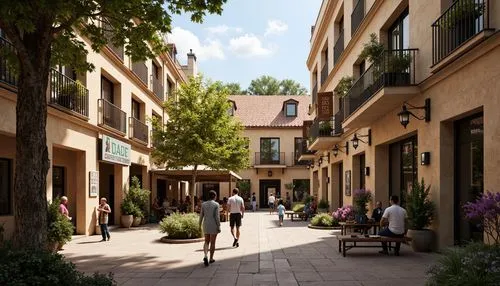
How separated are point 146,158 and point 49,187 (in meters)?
12.3

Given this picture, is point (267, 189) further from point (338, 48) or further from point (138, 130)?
point (338, 48)

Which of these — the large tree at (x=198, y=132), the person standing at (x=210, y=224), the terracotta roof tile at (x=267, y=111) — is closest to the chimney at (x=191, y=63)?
the terracotta roof tile at (x=267, y=111)

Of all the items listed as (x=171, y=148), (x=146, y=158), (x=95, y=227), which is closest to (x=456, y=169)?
(x=95, y=227)

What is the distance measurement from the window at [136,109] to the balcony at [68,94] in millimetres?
7823

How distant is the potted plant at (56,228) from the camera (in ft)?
41.2

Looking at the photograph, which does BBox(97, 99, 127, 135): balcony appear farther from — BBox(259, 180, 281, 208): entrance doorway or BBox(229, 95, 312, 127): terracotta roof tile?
BBox(259, 180, 281, 208): entrance doorway

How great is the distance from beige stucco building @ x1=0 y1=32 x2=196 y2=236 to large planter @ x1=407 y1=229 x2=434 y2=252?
30.0ft

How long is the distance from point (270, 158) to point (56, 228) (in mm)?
32424

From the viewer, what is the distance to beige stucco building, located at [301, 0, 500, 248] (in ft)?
30.8

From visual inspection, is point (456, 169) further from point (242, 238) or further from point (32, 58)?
point (32, 58)

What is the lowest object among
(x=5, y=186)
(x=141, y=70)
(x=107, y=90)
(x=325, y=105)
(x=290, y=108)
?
(x=5, y=186)

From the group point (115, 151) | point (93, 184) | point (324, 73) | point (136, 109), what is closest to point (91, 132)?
point (93, 184)

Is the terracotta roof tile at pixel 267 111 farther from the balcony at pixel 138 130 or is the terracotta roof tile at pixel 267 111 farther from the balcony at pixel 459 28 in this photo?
the balcony at pixel 459 28

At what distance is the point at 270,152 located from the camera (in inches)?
1745
